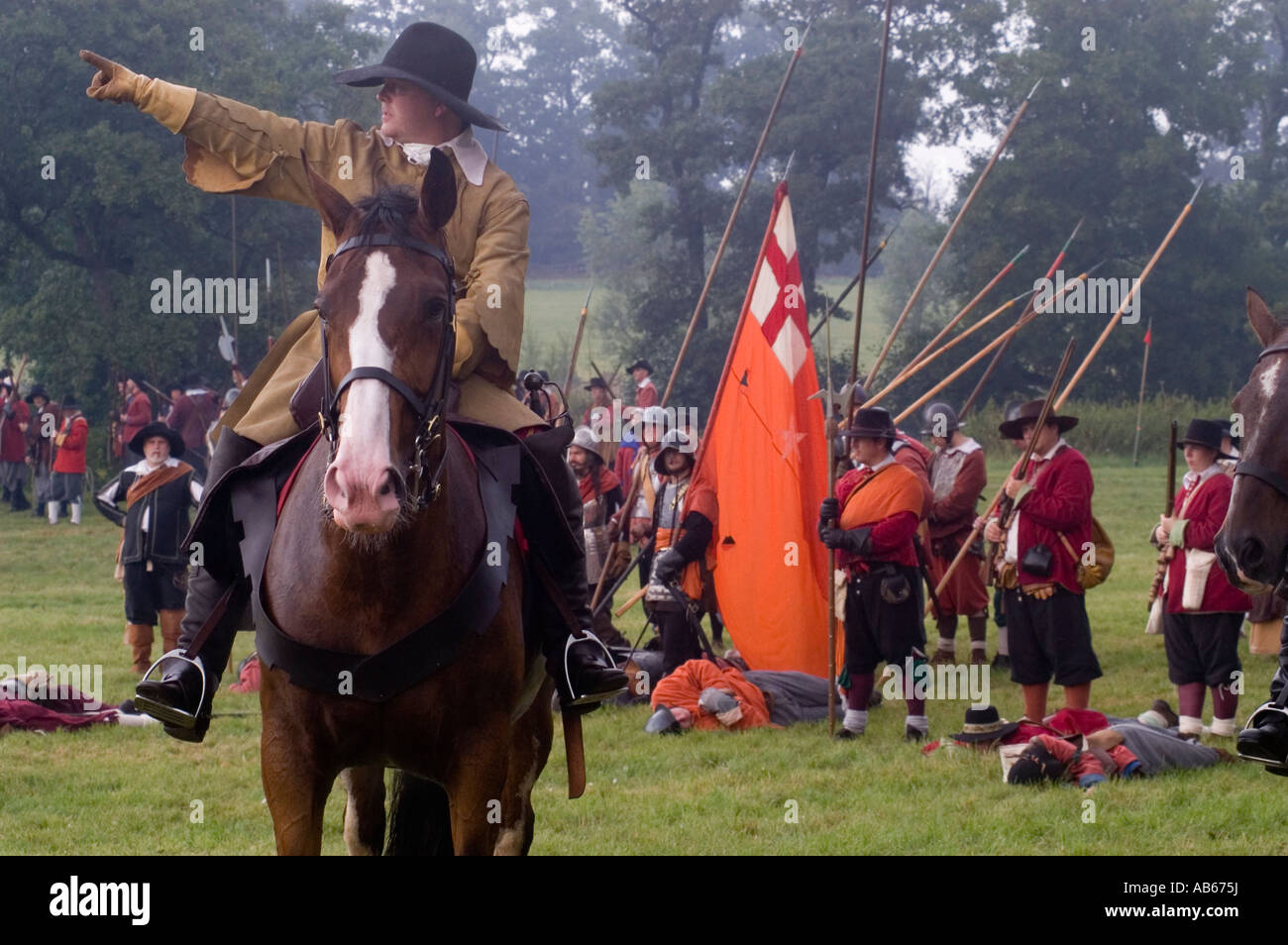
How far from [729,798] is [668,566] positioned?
10.6 feet

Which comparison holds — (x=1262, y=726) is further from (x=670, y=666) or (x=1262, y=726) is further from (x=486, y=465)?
(x=670, y=666)

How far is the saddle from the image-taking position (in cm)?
445

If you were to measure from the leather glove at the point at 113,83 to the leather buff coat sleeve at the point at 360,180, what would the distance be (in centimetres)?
4

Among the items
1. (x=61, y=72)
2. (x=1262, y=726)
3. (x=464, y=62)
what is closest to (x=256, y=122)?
(x=464, y=62)

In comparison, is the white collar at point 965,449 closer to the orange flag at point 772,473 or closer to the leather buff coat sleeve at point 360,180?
the orange flag at point 772,473

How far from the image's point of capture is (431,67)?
5.38m

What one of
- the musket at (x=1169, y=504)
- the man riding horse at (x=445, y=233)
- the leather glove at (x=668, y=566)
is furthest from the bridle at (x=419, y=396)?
the leather glove at (x=668, y=566)

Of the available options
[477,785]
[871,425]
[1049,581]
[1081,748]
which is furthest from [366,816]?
[871,425]

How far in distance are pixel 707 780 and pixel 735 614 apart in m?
2.79

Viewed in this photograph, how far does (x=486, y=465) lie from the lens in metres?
4.98

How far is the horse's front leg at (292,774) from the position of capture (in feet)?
14.9

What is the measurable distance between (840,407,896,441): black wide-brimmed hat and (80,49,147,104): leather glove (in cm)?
663

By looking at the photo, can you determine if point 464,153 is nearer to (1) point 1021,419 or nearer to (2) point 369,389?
(2) point 369,389

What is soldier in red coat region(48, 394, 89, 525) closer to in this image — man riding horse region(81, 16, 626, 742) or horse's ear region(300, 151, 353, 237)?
man riding horse region(81, 16, 626, 742)
